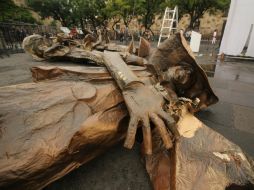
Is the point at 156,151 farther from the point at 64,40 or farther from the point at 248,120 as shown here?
the point at 64,40

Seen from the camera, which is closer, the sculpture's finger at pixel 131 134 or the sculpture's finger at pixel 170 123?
the sculpture's finger at pixel 131 134

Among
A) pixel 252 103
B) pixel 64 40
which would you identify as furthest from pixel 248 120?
pixel 64 40

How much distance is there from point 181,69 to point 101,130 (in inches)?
43.5

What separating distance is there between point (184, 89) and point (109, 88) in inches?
37.2

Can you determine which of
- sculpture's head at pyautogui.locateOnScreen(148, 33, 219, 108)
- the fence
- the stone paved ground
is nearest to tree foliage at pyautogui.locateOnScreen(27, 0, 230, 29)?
the fence

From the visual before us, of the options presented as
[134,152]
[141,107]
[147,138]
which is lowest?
[134,152]

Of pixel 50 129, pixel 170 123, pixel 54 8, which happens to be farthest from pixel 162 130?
pixel 54 8

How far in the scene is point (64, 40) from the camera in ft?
12.4

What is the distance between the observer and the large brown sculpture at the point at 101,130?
3.05 feet

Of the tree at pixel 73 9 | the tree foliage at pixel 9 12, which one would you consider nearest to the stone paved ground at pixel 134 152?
the tree foliage at pixel 9 12

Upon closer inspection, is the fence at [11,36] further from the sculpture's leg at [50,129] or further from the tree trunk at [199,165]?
the tree trunk at [199,165]

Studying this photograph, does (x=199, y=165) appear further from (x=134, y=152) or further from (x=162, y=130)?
(x=134, y=152)

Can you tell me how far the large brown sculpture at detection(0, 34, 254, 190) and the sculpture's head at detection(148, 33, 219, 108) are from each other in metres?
0.02

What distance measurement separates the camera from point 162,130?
3.61 feet
